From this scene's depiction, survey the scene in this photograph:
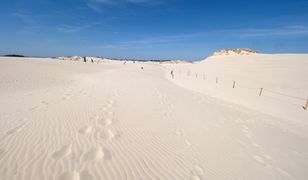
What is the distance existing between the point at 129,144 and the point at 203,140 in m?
2.33

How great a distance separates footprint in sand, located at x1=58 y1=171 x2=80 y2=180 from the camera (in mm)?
3406

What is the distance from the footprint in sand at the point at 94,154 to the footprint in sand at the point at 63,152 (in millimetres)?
416

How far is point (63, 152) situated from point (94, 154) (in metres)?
0.70

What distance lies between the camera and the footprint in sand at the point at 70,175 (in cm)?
→ 341

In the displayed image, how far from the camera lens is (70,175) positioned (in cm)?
348

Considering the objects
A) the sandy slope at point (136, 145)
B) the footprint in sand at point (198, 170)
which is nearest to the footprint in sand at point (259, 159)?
the sandy slope at point (136, 145)

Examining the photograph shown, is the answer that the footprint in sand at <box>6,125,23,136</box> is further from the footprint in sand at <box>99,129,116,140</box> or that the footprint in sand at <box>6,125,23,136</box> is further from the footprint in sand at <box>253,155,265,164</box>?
the footprint in sand at <box>253,155,265,164</box>

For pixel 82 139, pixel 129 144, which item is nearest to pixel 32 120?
pixel 82 139

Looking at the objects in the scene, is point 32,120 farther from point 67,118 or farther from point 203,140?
point 203,140

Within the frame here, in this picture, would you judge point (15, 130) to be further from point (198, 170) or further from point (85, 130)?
point (198, 170)

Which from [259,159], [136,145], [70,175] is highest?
[70,175]

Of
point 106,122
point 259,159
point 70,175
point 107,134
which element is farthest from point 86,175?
point 259,159

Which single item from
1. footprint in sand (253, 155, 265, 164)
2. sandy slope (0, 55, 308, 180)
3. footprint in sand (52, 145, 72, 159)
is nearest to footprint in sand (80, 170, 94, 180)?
sandy slope (0, 55, 308, 180)

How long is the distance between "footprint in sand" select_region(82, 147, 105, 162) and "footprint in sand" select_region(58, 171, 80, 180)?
0.47 meters
